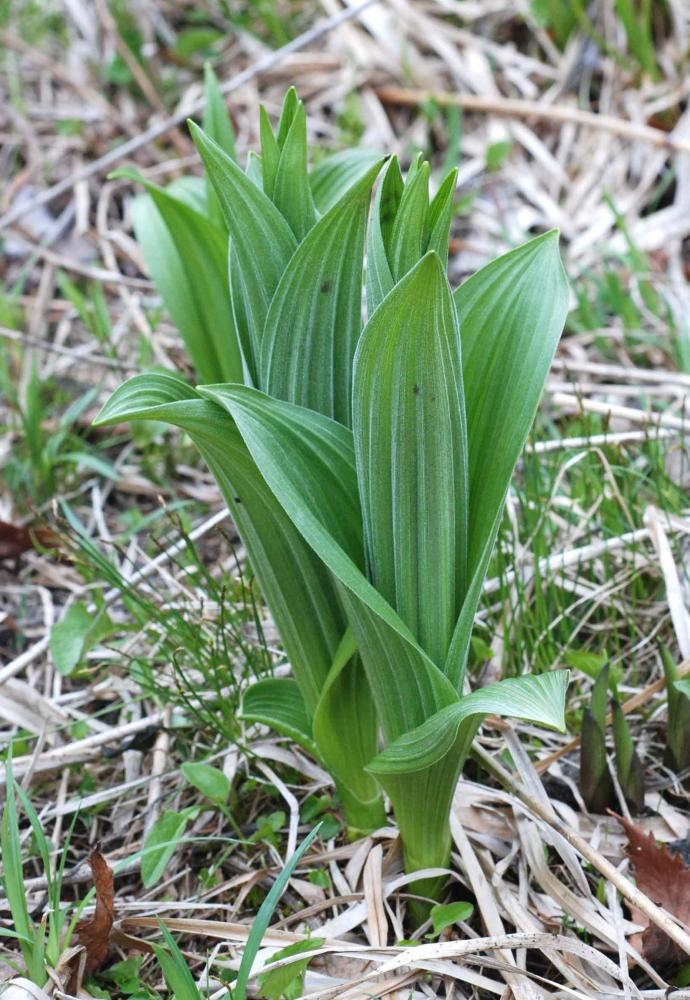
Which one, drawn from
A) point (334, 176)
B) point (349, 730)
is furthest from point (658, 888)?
point (334, 176)

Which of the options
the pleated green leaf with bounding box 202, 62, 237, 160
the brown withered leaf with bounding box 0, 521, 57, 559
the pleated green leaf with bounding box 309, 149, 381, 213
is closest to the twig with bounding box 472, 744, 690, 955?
the pleated green leaf with bounding box 309, 149, 381, 213

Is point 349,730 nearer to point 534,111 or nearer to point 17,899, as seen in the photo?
point 17,899

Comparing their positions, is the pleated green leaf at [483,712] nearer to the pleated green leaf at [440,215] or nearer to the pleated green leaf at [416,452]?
the pleated green leaf at [416,452]

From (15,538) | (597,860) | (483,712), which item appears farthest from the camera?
(15,538)

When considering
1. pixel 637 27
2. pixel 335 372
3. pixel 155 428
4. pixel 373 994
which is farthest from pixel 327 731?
pixel 637 27

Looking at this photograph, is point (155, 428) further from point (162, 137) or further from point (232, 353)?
point (162, 137)

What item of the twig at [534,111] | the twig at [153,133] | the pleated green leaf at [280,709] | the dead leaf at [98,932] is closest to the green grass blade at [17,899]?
the dead leaf at [98,932]

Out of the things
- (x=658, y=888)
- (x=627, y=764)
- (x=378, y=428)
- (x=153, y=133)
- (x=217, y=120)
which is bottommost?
(x=658, y=888)
